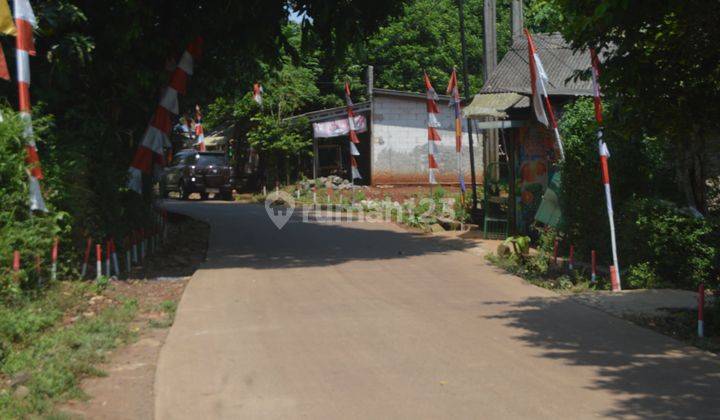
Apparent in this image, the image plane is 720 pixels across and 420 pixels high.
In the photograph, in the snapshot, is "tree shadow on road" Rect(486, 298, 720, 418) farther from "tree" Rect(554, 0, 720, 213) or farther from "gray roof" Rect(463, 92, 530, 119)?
"gray roof" Rect(463, 92, 530, 119)

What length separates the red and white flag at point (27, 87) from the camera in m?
10.0

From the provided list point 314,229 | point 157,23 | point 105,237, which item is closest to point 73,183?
point 105,237

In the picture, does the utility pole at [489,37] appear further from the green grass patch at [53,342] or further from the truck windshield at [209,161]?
the truck windshield at [209,161]

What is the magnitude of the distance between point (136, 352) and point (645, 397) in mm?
4916

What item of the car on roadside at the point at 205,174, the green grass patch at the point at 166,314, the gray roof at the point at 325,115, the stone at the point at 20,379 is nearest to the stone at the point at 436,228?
the green grass patch at the point at 166,314

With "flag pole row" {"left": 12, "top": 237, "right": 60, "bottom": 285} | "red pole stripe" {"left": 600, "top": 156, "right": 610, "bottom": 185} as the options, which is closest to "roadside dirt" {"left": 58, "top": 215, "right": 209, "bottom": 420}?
"flag pole row" {"left": 12, "top": 237, "right": 60, "bottom": 285}

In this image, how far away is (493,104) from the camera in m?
17.4

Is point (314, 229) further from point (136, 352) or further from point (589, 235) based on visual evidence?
point (136, 352)

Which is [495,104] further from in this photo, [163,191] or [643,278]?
[163,191]

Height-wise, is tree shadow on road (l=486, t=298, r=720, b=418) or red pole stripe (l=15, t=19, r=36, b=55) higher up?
red pole stripe (l=15, t=19, r=36, b=55)

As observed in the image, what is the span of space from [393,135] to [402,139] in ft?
1.42

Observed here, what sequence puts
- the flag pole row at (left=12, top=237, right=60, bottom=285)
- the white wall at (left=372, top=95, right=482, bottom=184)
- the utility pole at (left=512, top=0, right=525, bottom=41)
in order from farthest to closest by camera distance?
the white wall at (left=372, top=95, right=482, bottom=184), the utility pole at (left=512, top=0, right=525, bottom=41), the flag pole row at (left=12, top=237, right=60, bottom=285)

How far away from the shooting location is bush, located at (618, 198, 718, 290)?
10500 mm

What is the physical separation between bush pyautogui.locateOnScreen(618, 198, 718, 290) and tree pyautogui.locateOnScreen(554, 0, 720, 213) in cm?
193
